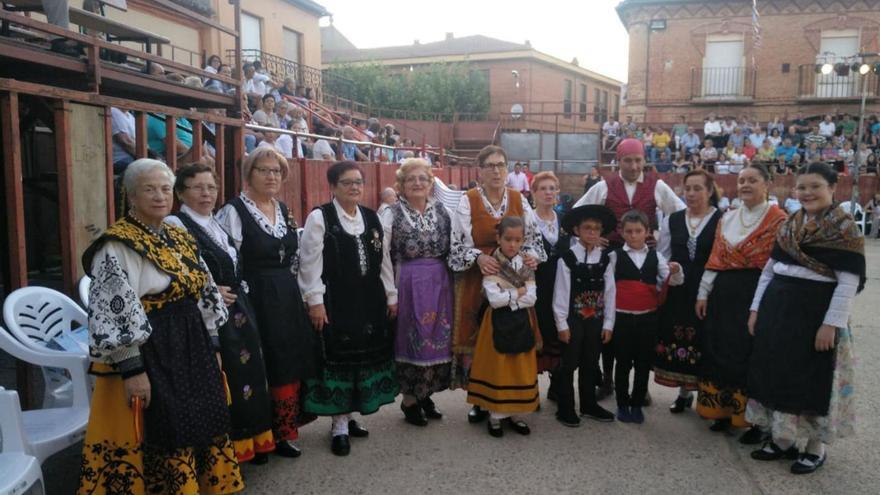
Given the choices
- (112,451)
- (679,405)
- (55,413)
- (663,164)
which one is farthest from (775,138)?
(112,451)

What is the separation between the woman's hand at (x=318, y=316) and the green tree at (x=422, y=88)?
2773cm

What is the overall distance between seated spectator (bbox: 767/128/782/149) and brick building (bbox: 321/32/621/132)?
10341 millimetres

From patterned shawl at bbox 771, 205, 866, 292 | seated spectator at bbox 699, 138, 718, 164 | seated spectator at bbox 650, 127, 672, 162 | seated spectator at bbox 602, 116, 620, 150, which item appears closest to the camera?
patterned shawl at bbox 771, 205, 866, 292

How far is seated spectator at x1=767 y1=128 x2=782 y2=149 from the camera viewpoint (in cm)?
2128

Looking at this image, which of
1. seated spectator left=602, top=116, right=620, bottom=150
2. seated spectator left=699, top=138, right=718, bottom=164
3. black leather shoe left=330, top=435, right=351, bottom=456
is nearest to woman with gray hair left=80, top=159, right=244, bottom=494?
black leather shoe left=330, top=435, right=351, bottom=456

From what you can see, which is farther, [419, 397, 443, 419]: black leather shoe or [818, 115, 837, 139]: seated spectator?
[818, 115, 837, 139]: seated spectator

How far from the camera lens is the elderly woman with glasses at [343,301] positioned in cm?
394

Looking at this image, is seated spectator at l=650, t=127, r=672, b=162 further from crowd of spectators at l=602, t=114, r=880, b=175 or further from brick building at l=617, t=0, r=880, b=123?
brick building at l=617, t=0, r=880, b=123

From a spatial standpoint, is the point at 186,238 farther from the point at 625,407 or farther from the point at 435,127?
the point at 435,127

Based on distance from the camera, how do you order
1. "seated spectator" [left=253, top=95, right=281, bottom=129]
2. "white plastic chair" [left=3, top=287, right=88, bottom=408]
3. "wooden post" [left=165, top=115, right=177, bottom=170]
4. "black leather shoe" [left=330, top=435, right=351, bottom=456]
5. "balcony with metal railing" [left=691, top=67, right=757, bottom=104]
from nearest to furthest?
"white plastic chair" [left=3, top=287, right=88, bottom=408] < "black leather shoe" [left=330, top=435, right=351, bottom=456] < "wooden post" [left=165, top=115, right=177, bottom=170] < "seated spectator" [left=253, top=95, right=281, bottom=129] < "balcony with metal railing" [left=691, top=67, right=757, bottom=104]

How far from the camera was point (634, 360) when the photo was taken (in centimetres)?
450

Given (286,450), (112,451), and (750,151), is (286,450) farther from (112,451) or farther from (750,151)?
(750,151)

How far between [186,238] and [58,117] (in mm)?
1503

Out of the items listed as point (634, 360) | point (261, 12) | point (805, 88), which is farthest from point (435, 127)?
point (634, 360)
